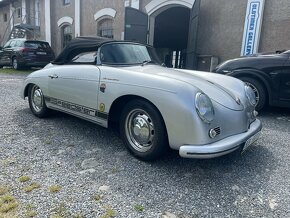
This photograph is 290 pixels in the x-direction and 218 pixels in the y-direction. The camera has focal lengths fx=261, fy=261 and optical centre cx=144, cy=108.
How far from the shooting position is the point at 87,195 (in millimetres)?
2295

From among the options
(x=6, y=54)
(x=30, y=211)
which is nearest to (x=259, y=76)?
(x=30, y=211)

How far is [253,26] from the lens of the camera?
349 inches

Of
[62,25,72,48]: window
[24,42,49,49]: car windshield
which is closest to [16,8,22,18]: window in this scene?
[62,25,72,48]: window

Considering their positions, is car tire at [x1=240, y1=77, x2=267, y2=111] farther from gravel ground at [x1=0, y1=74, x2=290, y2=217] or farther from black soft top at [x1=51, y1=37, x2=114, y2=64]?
black soft top at [x1=51, y1=37, x2=114, y2=64]

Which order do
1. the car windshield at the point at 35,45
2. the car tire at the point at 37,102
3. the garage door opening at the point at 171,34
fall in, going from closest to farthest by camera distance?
the car tire at the point at 37,102 < the car windshield at the point at 35,45 < the garage door opening at the point at 171,34

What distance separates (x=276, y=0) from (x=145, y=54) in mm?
6672

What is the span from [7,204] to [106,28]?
1348 centimetres

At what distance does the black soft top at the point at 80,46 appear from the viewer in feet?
12.1

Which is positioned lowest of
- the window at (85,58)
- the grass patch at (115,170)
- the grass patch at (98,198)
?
the grass patch at (98,198)

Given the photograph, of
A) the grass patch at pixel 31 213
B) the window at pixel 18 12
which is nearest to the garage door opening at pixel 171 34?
the grass patch at pixel 31 213

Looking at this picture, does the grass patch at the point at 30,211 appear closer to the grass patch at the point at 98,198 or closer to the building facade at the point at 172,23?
the grass patch at the point at 98,198

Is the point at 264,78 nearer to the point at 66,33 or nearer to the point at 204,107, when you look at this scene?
the point at 204,107

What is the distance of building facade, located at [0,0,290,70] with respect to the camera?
8695mm

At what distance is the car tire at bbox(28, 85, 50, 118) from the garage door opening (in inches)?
382
